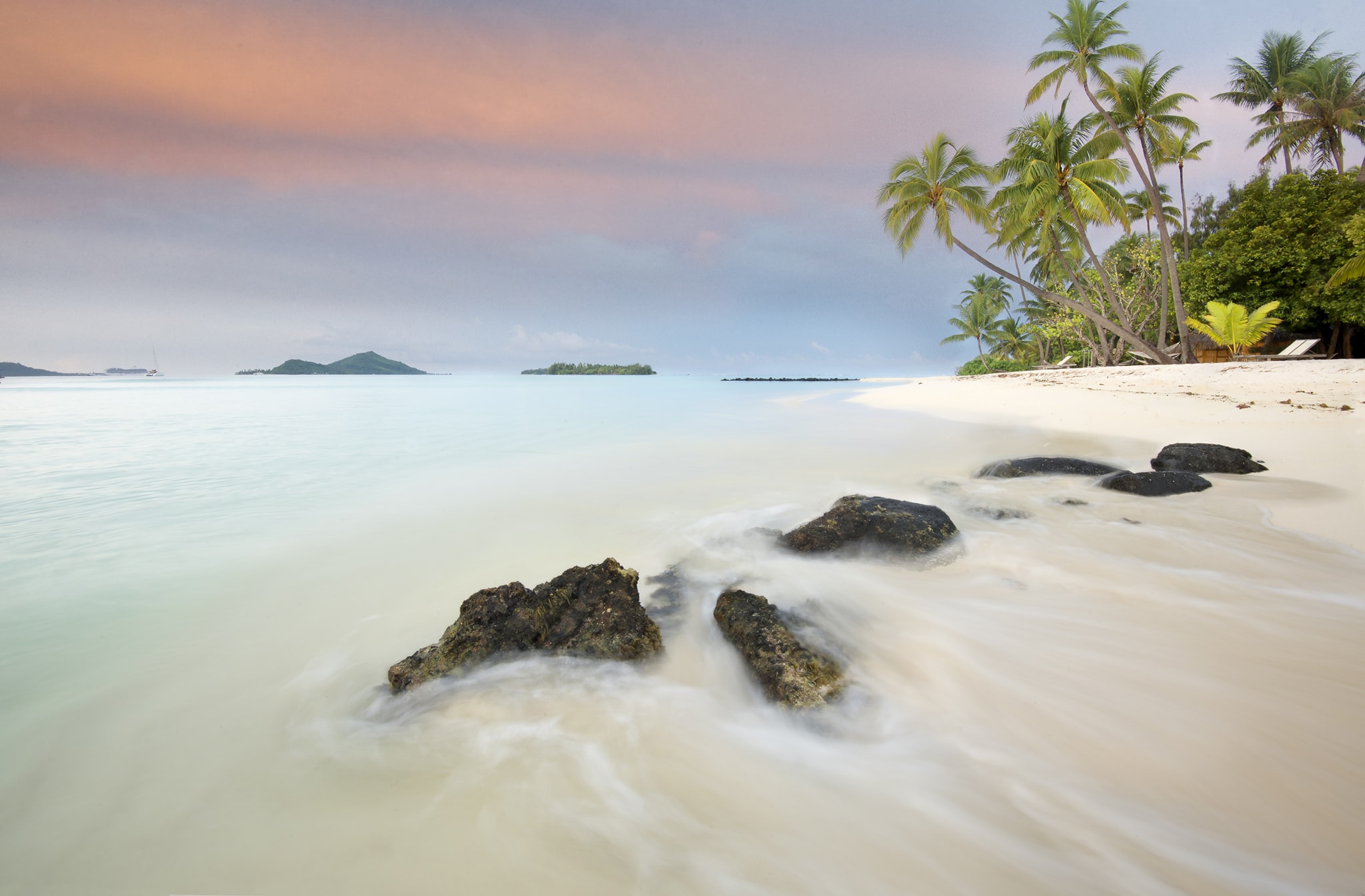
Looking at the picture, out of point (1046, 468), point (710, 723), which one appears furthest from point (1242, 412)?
point (710, 723)

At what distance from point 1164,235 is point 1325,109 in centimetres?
1509

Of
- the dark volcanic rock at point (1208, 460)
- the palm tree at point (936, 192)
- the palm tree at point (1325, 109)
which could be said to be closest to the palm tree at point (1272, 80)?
the palm tree at point (1325, 109)

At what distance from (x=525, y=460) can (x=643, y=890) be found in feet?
30.2

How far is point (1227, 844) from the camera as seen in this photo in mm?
1618

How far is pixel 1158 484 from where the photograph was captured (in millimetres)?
5281

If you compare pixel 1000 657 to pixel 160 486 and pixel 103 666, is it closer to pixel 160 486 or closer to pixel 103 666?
pixel 103 666

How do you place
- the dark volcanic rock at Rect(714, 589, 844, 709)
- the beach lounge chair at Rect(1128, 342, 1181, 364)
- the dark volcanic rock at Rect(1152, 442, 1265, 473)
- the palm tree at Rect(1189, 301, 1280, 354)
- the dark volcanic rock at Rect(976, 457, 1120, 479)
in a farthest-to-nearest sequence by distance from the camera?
the beach lounge chair at Rect(1128, 342, 1181, 364) → the palm tree at Rect(1189, 301, 1280, 354) → the dark volcanic rock at Rect(976, 457, 1120, 479) → the dark volcanic rock at Rect(1152, 442, 1265, 473) → the dark volcanic rock at Rect(714, 589, 844, 709)

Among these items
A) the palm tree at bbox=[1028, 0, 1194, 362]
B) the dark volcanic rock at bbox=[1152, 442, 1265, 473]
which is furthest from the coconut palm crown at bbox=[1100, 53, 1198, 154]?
the dark volcanic rock at bbox=[1152, 442, 1265, 473]

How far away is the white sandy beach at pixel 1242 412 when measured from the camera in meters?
4.87

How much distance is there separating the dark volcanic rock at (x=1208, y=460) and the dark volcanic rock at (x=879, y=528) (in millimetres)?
4154

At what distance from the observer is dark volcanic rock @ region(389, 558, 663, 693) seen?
2.71 m

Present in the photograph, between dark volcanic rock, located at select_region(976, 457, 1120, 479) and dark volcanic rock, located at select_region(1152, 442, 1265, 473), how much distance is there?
0.59 metres

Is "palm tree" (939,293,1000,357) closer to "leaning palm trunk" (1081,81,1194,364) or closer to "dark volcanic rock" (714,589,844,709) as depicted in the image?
"leaning palm trunk" (1081,81,1194,364)

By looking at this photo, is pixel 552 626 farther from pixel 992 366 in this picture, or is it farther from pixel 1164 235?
pixel 992 366
